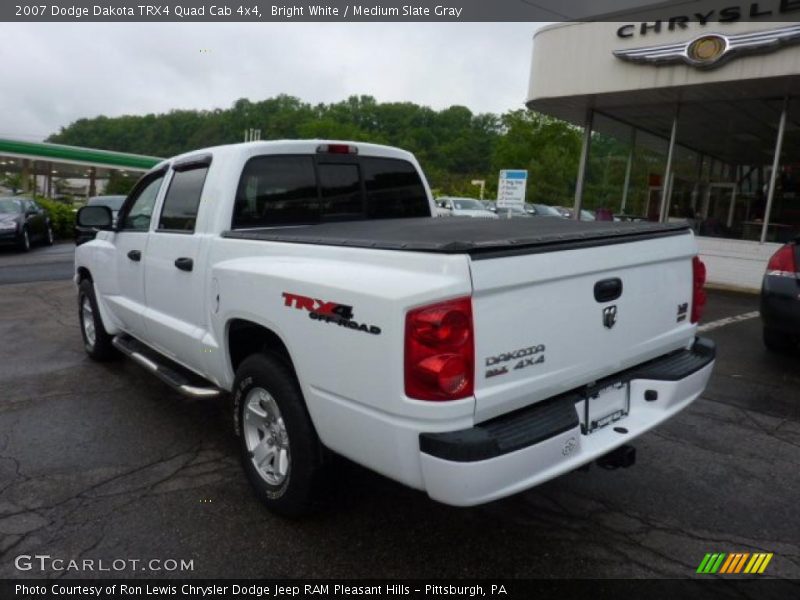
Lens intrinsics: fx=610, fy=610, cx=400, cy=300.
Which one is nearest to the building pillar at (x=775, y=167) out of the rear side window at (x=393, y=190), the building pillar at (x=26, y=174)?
the rear side window at (x=393, y=190)

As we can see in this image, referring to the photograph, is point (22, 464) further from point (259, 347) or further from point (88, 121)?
point (88, 121)

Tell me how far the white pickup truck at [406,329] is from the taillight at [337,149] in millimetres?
11

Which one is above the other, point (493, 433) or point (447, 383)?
point (447, 383)

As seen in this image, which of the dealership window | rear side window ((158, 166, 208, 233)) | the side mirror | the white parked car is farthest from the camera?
the white parked car

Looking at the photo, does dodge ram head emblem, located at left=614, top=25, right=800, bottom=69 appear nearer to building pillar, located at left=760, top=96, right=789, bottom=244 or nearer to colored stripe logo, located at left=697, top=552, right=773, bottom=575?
building pillar, located at left=760, top=96, right=789, bottom=244

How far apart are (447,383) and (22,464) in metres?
2.99

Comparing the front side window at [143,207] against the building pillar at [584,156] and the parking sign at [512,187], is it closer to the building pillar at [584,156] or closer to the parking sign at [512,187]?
the parking sign at [512,187]

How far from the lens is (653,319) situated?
306 centimetres

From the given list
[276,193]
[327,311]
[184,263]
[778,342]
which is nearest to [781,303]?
[778,342]

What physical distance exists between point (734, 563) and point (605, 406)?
913 mm

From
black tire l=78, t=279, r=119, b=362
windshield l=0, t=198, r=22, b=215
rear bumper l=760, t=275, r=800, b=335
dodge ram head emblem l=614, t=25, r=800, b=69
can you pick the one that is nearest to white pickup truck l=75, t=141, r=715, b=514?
black tire l=78, t=279, r=119, b=362

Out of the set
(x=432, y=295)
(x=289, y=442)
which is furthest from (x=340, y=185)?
(x=432, y=295)

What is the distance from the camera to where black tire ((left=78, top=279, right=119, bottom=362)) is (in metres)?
5.55

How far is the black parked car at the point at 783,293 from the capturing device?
18.3 feet
